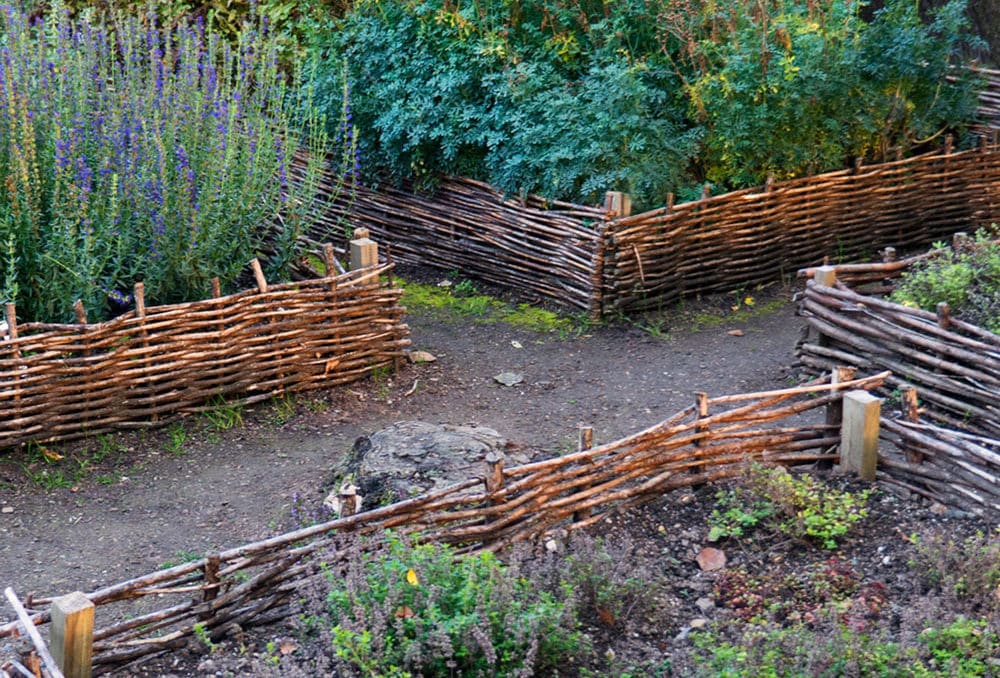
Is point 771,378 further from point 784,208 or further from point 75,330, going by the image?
point 75,330

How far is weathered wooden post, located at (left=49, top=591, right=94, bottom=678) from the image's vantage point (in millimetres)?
3387

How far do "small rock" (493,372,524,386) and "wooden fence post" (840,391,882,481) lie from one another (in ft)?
7.83

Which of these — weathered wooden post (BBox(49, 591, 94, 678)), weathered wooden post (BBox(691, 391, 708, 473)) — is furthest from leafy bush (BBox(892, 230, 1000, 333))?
weathered wooden post (BBox(49, 591, 94, 678))

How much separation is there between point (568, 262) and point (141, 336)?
9.43ft

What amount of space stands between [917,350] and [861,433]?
3.44ft

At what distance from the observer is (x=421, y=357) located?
726cm

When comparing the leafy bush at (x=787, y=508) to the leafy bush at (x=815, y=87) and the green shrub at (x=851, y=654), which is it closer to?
the green shrub at (x=851, y=654)

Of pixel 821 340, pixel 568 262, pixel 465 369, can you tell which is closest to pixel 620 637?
pixel 821 340

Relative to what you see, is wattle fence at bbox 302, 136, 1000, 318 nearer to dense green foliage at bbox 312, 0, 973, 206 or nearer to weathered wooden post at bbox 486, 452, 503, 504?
dense green foliage at bbox 312, 0, 973, 206

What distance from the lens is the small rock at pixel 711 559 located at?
445 cm

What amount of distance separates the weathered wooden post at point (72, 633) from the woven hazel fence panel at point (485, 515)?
0.09 meters

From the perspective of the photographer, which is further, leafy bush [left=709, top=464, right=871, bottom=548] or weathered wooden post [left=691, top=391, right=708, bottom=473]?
weathered wooden post [left=691, top=391, right=708, bottom=473]

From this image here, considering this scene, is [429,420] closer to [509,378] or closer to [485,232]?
[509,378]

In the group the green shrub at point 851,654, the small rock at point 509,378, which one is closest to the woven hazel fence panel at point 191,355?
the small rock at point 509,378
